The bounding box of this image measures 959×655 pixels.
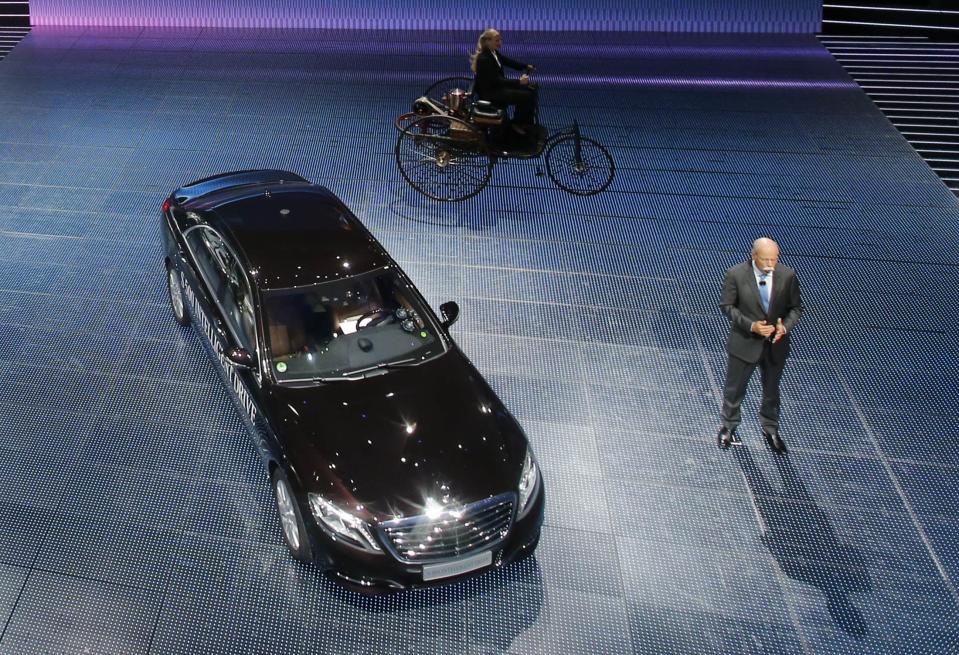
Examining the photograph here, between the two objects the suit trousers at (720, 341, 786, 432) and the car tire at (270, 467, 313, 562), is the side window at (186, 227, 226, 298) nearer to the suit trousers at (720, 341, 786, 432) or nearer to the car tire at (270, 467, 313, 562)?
the car tire at (270, 467, 313, 562)

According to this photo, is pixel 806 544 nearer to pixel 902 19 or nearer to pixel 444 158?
pixel 444 158

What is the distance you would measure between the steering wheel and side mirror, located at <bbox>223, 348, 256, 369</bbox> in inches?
24.0

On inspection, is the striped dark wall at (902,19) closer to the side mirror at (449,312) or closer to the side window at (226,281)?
the side mirror at (449,312)

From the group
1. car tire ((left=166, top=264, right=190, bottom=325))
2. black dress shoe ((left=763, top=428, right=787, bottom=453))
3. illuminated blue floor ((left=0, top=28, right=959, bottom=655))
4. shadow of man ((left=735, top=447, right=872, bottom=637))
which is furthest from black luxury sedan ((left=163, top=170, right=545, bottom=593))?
black dress shoe ((left=763, top=428, right=787, bottom=453))

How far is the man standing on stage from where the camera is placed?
470cm

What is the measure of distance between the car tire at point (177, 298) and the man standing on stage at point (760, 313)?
11.6 ft

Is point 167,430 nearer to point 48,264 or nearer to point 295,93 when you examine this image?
point 48,264

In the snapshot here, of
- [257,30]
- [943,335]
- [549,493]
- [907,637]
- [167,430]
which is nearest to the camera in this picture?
[907,637]

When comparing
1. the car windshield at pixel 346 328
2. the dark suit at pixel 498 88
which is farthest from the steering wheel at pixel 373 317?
the dark suit at pixel 498 88

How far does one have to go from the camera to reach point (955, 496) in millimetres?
4906

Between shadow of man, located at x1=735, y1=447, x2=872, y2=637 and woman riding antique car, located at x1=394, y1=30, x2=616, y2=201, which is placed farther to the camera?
woman riding antique car, located at x1=394, y1=30, x2=616, y2=201

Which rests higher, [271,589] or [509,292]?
[509,292]

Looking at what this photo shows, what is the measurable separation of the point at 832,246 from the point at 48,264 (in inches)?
248

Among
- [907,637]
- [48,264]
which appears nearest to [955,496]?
[907,637]
